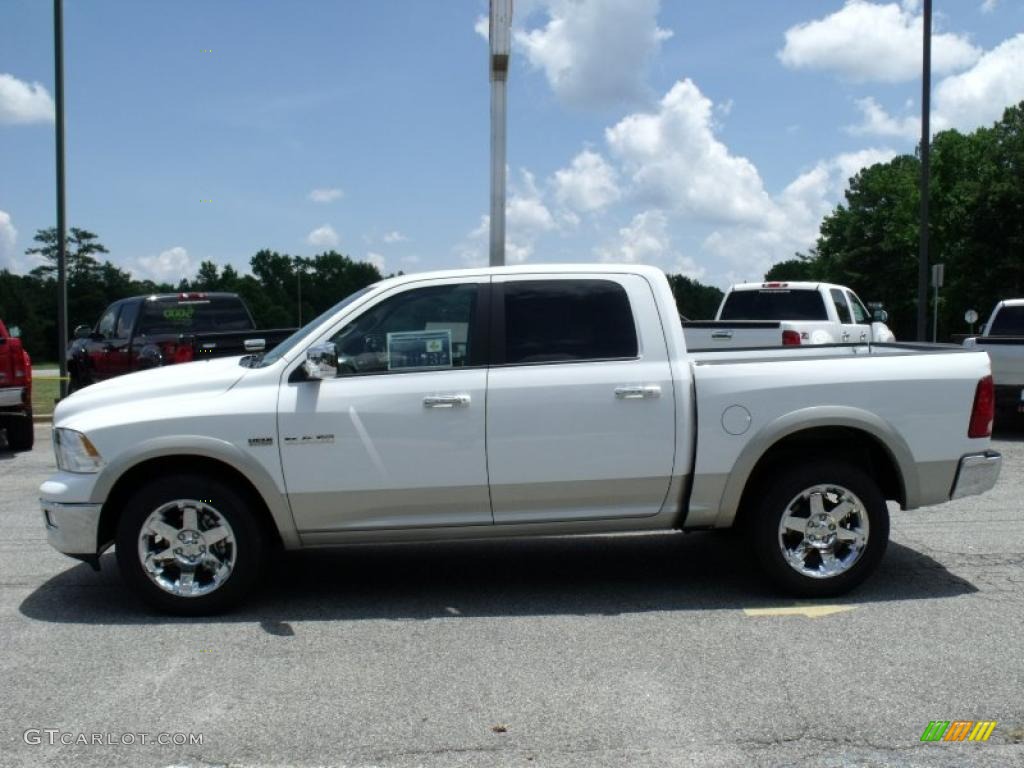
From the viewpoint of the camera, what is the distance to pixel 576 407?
538 cm

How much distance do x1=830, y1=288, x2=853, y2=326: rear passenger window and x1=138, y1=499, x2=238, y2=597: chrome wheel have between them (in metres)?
12.3

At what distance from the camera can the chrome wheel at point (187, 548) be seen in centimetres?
531

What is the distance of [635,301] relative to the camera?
5613 millimetres

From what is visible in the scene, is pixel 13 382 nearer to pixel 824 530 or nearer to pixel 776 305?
pixel 824 530

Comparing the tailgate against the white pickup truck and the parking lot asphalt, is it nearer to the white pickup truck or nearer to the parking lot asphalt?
the parking lot asphalt

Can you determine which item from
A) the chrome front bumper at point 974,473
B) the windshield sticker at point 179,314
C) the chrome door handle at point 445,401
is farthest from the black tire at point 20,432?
the chrome front bumper at point 974,473

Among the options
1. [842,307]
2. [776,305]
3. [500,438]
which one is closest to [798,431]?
[500,438]

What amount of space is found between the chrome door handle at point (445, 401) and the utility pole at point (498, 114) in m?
6.47

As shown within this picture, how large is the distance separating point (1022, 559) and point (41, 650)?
19.2 ft

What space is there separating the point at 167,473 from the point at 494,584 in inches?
79.0

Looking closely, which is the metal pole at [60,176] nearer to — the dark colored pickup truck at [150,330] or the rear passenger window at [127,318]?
the dark colored pickup truck at [150,330]

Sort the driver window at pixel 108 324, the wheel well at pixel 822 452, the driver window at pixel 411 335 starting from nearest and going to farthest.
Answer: the driver window at pixel 411 335 < the wheel well at pixel 822 452 < the driver window at pixel 108 324

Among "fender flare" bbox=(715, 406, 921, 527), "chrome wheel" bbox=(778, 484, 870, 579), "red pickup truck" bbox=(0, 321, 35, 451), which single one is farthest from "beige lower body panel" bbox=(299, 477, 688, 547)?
"red pickup truck" bbox=(0, 321, 35, 451)

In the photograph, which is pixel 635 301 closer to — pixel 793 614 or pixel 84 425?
pixel 793 614
